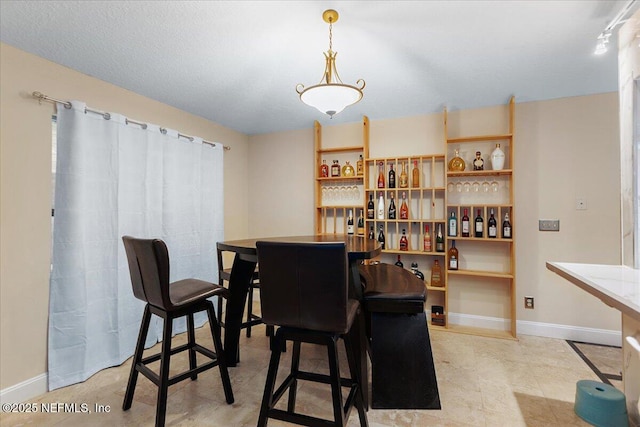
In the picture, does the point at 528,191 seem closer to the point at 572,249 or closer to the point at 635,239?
the point at 572,249

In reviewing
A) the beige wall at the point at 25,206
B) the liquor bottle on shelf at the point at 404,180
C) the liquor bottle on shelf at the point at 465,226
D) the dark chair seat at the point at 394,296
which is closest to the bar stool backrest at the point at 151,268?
the beige wall at the point at 25,206

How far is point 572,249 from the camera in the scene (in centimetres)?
277

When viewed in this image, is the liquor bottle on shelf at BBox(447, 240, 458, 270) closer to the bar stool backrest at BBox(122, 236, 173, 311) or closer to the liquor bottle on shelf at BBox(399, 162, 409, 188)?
the liquor bottle on shelf at BBox(399, 162, 409, 188)

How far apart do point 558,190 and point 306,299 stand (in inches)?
112

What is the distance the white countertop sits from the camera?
1.00 metres

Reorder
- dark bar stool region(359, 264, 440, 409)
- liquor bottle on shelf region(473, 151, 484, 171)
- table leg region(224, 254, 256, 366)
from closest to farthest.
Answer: dark bar stool region(359, 264, 440, 409) → table leg region(224, 254, 256, 366) → liquor bottle on shelf region(473, 151, 484, 171)

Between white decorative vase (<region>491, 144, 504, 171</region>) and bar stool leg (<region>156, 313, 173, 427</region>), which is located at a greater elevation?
white decorative vase (<region>491, 144, 504, 171</region>)

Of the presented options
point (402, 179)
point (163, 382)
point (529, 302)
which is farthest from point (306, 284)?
point (529, 302)

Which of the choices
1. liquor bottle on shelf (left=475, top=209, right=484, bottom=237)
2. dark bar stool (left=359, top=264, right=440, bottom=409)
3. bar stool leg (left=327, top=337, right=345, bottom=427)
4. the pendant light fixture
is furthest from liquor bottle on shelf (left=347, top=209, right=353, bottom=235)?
bar stool leg (left=327, top=337, right=345, bottom=427)

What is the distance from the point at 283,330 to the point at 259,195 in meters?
2.82

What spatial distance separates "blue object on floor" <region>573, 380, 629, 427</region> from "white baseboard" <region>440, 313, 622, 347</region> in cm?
127

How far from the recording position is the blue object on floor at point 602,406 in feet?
4.95

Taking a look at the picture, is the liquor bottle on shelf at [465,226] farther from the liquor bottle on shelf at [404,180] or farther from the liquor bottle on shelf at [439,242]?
the liquor bottle on shelf at [404,180]

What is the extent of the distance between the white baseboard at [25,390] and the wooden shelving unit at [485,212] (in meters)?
3.30
